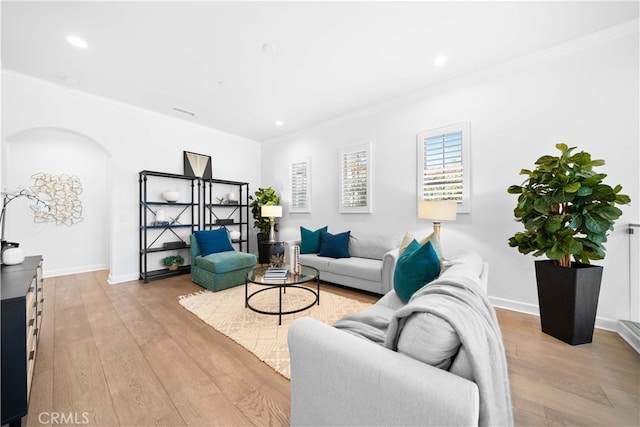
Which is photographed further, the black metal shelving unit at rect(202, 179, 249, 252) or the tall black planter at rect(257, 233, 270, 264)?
the tall black planter at rect(257, 233, 270, 264)

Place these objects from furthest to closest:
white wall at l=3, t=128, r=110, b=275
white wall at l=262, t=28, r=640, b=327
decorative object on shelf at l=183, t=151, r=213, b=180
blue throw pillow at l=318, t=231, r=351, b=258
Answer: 1. decorative object on shelf at l=183, t=151, r=213, b=180
2. white wall at l=3, t=128, r=110, b=275
3. blue throw pillow at l=318, t=231, r=351, b=258
4. white wall at l=262, t=28, r=640, b=327

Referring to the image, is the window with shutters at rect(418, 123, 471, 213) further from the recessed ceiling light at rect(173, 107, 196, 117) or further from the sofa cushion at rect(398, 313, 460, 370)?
the recessed ceiling light at rect(173, 107, 196, 117)

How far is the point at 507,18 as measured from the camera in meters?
2.20

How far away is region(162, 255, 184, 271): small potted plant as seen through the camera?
4.27 m

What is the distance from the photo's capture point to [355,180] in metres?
4.27

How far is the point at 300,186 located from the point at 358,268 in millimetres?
2457

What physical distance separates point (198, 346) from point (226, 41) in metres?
2.91

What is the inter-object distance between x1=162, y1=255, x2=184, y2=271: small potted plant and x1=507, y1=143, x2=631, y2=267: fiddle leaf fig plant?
498 centimetres

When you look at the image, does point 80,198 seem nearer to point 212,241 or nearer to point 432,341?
point 212,241

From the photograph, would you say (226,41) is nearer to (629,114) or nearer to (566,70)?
(566,70)

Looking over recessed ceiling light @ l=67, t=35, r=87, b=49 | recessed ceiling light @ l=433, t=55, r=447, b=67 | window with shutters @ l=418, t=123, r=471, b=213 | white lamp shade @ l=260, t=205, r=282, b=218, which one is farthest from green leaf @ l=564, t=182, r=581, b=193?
recessed ceiling light @ l=67, t=35, r=87, b=49

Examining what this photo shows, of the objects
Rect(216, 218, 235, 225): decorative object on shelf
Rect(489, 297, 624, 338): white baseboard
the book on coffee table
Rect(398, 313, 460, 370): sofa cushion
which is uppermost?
Rect(216, 218, 235, 225): decorative object on shelf

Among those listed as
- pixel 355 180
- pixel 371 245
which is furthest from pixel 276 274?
pixel 355 180

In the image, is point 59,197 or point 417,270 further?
point 59,197
